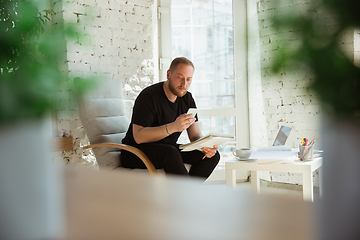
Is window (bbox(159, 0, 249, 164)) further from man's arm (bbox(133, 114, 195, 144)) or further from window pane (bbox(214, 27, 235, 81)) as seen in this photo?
man's arm (bbox(133, 114, 195, 144))

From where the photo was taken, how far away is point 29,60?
0.26m

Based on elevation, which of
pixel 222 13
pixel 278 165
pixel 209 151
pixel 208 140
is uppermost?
pixel 222 13

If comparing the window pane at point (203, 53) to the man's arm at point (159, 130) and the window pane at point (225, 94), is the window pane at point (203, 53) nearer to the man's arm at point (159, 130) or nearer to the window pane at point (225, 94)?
the window pane at point (225, 94)

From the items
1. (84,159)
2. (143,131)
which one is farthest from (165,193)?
(84,159)

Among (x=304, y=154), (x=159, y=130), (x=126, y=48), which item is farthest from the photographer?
(x=126, y=48)

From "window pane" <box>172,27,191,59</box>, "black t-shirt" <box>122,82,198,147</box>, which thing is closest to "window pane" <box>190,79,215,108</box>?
"window pane" <box>172,27,191,59</box>

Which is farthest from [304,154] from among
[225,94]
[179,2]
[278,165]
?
[179,2]

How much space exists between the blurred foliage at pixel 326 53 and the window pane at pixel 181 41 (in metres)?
3.67

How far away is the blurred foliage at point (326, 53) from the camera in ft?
0.62

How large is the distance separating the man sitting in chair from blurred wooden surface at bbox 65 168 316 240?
1.72m

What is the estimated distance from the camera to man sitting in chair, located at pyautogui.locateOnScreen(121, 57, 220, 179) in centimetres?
214

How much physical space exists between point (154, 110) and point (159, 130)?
0.23 metres

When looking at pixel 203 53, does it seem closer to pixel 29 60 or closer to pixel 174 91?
pixel 174 91

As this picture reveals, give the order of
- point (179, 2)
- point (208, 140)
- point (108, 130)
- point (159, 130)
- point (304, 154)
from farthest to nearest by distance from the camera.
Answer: point (179, 2)
point (108, 130)
point (304, 154)
point (159, 130)
point (208, 140)
